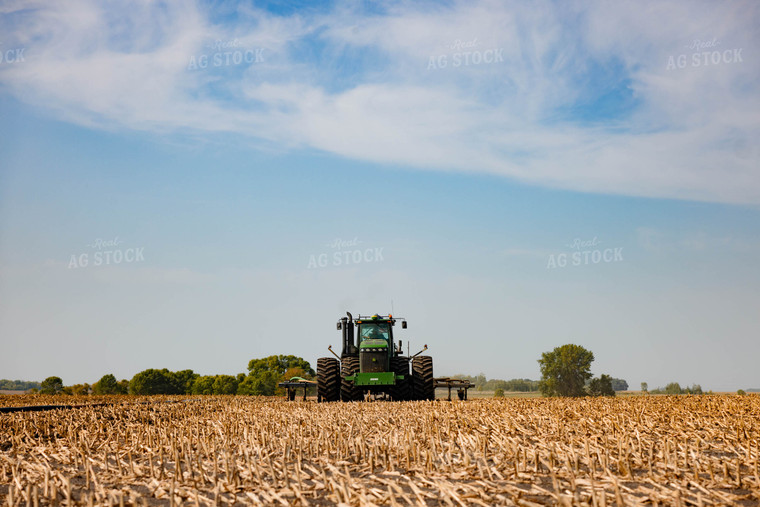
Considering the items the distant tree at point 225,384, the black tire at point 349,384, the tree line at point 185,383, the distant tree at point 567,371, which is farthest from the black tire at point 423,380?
the distant tree at point 567,371

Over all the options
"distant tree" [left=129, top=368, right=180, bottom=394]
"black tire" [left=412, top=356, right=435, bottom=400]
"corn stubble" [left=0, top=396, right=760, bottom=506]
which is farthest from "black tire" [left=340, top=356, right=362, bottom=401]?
"distant tree" [left=129, top=368, right=180, bottom=394]

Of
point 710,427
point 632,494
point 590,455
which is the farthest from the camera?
point 710,427

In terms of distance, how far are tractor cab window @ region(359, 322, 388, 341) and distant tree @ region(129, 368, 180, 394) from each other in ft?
123

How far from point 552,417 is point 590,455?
4315 mm

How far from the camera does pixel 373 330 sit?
24828 mm

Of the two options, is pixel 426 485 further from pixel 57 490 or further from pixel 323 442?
pixel 57 490

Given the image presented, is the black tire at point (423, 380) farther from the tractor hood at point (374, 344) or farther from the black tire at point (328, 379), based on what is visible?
the black tire at point (328, 379)

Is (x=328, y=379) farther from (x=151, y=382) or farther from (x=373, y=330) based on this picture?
(x=151, y=382)

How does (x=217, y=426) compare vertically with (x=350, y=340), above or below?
below

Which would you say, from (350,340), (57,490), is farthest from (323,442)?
(350,340)

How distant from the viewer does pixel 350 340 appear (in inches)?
984

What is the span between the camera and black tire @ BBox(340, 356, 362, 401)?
2286 centimetres

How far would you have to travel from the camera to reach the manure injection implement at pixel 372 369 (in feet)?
75.0

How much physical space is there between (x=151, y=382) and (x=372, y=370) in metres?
39.3
